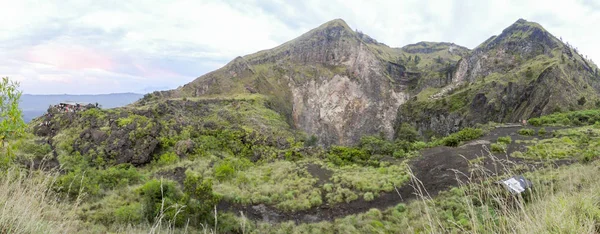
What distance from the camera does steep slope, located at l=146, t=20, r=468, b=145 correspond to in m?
66.2

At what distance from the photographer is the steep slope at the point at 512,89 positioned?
3175 cm

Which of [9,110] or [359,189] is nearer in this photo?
[9,110]

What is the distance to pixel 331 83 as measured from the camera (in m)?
70.2

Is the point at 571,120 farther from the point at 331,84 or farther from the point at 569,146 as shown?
the point at 331,84

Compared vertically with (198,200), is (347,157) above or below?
below

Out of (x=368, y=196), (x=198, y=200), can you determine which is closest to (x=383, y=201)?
(x=368, y=196)

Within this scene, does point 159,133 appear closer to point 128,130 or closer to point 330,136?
point 128,130

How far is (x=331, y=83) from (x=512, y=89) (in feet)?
129

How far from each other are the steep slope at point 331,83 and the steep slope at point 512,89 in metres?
10.1

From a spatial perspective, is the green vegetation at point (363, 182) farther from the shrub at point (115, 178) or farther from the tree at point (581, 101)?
the tree at point (581, 101)

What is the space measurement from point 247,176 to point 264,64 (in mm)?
55878

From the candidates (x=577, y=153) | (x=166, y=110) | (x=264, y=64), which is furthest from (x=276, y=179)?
(x=264, y=64)

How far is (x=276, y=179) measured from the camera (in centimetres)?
1858

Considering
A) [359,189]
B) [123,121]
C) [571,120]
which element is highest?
[571,120]
